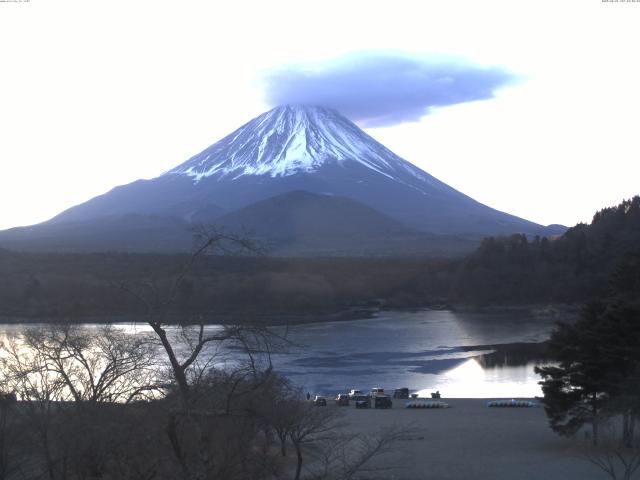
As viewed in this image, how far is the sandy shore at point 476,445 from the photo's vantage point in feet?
29.4

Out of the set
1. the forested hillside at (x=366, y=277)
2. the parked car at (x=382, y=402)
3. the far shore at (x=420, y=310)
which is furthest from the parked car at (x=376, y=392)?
the forested hillside at (x=366, y=277)

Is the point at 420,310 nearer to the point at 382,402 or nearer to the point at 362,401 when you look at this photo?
the point at 362,401

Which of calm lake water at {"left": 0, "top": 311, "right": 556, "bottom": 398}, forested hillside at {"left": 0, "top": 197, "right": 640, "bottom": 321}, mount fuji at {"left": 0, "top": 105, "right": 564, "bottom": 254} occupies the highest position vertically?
mount fuji at {"left": 0, "top": 105, "right": 564, "bottom": 254}

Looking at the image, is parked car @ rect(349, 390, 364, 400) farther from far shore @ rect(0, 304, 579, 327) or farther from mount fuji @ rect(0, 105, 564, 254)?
mount fuji @ rect(0, 105, 564, 254)

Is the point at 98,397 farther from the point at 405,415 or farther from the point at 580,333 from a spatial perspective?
the point at 405,415

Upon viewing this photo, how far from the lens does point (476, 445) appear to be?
10.6 meters

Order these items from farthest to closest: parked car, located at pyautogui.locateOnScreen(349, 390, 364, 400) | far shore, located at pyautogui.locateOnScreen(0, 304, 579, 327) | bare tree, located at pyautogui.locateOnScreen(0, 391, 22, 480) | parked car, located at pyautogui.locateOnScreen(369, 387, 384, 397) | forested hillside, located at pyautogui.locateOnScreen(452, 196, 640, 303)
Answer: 1. forested hillside, located at pyautogui.locateOnScreen(452, 196, 640, 303)
2. far shore, located at pyautogui.locateOnScreen(0, 304, 579, 327)
3. parked car, located at pyautogui.locateOnScreen(369, 387, 384, 397)
4. parked car, located at pyautogui.locateOnScreen(349, 390, 364, 400)
5. bare tree, located at pyautogui.locateOnScreen(0, 391, 22, 480)

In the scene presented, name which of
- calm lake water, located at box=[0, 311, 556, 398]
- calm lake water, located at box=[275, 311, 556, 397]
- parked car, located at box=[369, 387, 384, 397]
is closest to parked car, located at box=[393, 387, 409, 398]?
parked car, located at box=[369, 387, 384, 397]

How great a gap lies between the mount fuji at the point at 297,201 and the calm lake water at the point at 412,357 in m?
34.4

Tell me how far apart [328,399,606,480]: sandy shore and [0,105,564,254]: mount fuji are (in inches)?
1954

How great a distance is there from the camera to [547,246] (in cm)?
4312

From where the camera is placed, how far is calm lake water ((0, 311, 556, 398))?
1700 cm

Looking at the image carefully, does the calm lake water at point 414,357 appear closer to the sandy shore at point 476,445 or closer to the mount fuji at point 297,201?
the sandy shore at point 476,445

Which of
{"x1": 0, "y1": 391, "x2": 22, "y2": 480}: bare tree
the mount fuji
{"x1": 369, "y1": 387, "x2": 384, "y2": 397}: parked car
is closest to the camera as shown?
{"x1": 0, "y1": 391, "x2": 22, "y2": 480}: bare tree
